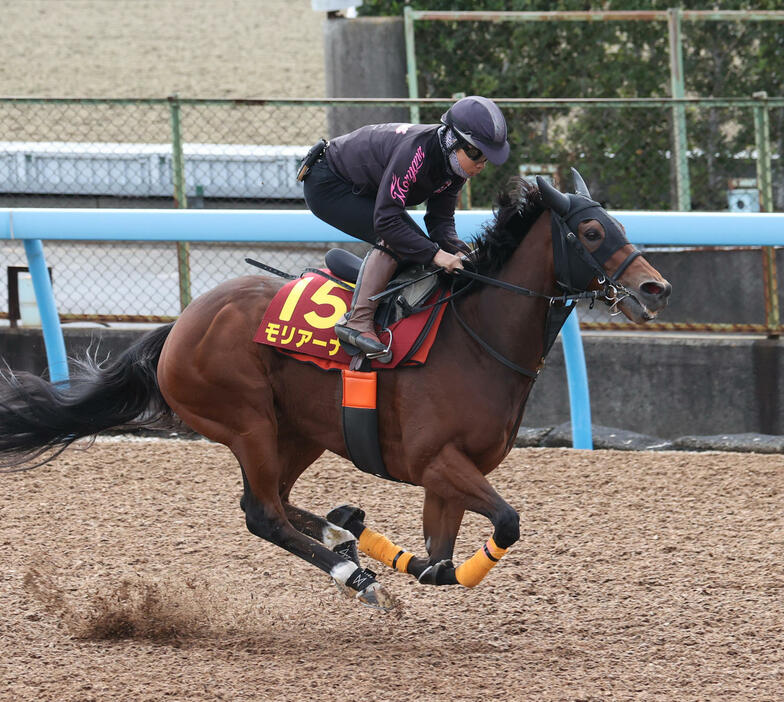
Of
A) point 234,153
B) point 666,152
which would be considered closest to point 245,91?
point 234,153

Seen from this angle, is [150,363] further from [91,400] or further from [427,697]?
[427,697]

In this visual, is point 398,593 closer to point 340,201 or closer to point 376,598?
point 376,598

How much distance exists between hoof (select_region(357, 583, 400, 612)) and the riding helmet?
1660 mm

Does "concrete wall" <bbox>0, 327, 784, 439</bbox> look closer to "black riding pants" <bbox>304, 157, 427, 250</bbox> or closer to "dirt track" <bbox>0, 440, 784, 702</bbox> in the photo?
"dirt track" <bbox>0, 440, 784, 702</bbox>

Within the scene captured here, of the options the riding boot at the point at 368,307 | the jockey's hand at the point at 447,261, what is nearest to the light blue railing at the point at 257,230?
the riding boot at the point at 368,307

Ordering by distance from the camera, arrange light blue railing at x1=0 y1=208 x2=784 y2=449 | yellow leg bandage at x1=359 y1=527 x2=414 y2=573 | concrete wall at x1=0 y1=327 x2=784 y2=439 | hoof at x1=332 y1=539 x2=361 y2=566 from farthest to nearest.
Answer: concrete wall at x1=0 y1=327 x2=784 y2=439
light blue railing at x1=0 y1=208 x2=784 y2=449
hoof at x1=332 y1=539 x2=361 y2=566
yellow leg bandage at x1=359 y1=527 x2=414 y2=573

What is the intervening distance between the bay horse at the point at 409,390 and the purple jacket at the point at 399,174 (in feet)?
0.76

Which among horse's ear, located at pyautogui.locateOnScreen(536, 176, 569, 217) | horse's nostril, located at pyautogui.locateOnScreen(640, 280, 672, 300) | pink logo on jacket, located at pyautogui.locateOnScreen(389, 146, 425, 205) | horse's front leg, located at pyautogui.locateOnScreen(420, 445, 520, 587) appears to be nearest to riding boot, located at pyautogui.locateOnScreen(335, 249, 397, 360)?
pink logo on jacket, located at pyautogui.locateOnScreen(389, 146, 425, 205)

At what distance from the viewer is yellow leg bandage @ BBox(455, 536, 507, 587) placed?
13.7 feet

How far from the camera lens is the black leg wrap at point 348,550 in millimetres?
4758

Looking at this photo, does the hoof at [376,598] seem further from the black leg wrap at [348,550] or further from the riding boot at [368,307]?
the riding boot at [368,307]

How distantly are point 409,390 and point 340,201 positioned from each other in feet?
2.76

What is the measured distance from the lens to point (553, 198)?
415 cm

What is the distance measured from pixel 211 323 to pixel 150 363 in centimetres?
45
